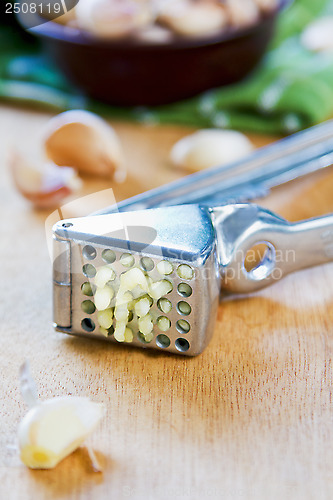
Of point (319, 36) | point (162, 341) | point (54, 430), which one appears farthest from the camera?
point (319, 36)

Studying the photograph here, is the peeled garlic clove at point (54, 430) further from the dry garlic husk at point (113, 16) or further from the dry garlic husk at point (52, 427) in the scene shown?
the dry garlic husk at point (113, 16)

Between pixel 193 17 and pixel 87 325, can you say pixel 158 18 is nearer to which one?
pixel 193 17

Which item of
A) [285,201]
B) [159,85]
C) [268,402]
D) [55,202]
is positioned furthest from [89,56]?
[268,402]

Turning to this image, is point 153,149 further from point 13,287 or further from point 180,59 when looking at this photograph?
point 13,287

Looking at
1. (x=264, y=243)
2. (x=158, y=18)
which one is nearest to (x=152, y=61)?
(x=158, y=18)

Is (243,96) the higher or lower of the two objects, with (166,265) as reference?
lower

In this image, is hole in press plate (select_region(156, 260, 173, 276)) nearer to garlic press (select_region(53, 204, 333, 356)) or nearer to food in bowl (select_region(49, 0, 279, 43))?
garlic press (select_region(53, 204, 333, 356))

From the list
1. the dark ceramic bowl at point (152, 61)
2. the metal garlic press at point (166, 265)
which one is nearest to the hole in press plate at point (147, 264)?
the metal garlic press at point (166, 265)
